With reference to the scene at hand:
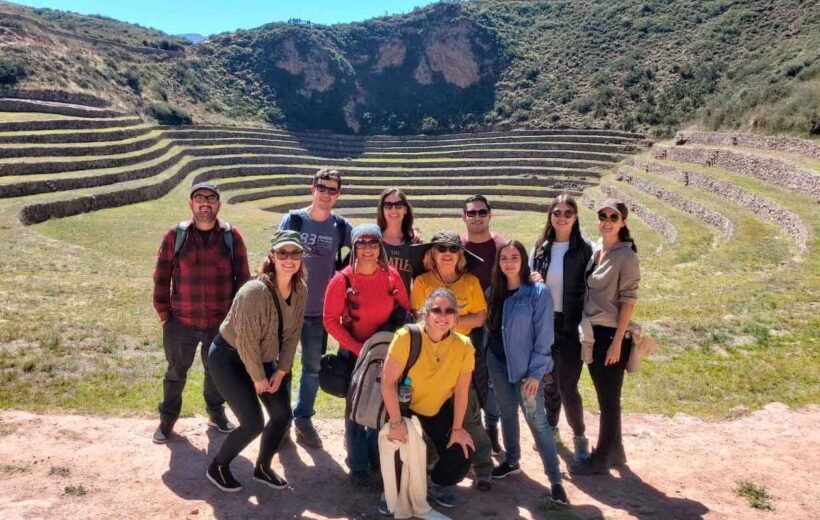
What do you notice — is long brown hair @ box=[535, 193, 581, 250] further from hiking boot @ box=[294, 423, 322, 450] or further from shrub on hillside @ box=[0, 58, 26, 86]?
shrub on hillside @ box=[0, 58, 26, 86]

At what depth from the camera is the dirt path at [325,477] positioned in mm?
3977

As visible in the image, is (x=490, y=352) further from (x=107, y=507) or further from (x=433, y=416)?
(x=107, y=507)

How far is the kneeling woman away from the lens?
12.9 ft

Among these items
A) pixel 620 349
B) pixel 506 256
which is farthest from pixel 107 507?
pixel 620 349

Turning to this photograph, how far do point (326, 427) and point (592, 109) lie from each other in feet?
139

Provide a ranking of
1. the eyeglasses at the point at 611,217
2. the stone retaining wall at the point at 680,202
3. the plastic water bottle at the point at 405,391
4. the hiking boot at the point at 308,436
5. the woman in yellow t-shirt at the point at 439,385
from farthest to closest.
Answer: the stone retaining wall at the point at 680,202
the hiking boot at the point at 308,436
the eyeglasses at the point at 611,217
the plastic water bottle at the point at 405,391
the woman in yellow t-shirt at the point at 439,385

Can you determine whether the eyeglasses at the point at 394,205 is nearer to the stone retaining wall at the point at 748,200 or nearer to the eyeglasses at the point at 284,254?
the eyeglasses at the point at 284,254

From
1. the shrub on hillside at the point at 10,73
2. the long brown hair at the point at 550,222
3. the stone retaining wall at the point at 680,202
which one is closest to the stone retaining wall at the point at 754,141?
the stone retaining wall at the point at 680,202

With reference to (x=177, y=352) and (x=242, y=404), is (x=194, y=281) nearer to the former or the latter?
(x=177, y=352)

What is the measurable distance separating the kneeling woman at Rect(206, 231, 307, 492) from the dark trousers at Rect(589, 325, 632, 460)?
2.34m

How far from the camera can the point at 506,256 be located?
418 centimetres

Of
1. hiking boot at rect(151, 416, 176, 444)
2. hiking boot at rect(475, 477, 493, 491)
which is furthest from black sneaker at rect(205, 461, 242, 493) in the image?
hiking boot at rect(475, 477, 493, 491)

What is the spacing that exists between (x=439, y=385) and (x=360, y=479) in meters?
1.10

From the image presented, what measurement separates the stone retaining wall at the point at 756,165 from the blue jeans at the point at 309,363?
1668 centimetres
